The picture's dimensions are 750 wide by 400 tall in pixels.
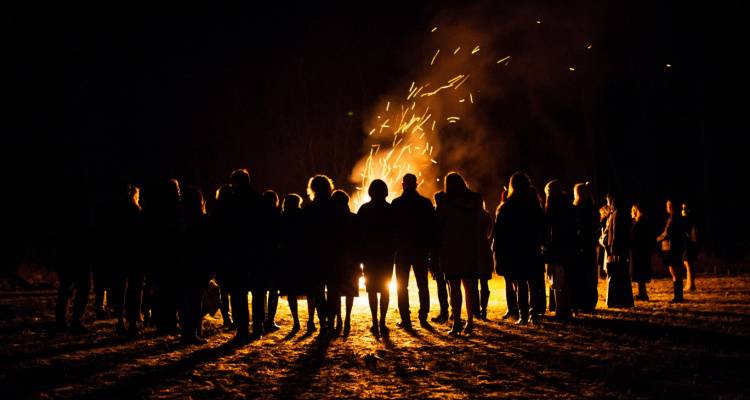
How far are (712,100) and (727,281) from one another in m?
21.5

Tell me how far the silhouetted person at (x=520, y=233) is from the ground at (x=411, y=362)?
81cm

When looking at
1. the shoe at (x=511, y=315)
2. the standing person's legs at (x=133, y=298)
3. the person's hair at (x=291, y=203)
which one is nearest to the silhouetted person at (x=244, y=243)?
the person's hair at (x=291, y=203)

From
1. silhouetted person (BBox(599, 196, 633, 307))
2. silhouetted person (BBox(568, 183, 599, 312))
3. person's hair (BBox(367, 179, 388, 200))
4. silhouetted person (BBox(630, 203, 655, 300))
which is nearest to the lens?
person's hair (BBox(367, 179, 388, 200))

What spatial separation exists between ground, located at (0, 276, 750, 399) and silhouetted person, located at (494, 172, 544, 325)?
0.81 metres

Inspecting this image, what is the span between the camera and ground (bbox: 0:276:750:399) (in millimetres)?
5598

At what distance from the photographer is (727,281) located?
15.6m

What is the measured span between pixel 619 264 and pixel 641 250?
1.37 meters

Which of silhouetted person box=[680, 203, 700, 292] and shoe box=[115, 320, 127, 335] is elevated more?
silhouetted person box=[680, 203, 700, 292]

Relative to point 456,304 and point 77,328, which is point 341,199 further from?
point 77,328

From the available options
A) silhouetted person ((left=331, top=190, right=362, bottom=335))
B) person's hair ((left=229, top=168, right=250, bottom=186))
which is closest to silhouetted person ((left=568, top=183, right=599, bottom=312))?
silhouetted person ((left=331, top=190, right=362, bottom=335))

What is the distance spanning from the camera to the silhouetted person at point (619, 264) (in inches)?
424

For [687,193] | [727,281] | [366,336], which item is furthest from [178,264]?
[687,193]

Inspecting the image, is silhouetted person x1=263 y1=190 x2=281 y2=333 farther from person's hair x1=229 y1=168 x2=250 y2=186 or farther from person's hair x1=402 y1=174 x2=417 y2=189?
person's hair x1=402 y1=174 x2=417 y2=189

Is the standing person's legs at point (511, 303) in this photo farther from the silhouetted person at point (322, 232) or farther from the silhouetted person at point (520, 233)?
the silhouetted person at point (322, 232)
